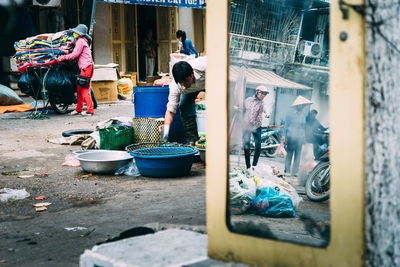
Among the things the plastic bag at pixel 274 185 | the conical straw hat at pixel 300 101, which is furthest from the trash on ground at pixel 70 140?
the plastic bag at pixel 274 185

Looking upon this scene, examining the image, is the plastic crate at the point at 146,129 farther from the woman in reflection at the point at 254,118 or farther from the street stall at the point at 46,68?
the street stall at the point at 46,68

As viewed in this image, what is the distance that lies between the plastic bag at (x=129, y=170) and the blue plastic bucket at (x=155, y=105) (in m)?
0.96

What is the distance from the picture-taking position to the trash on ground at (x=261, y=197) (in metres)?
4.36

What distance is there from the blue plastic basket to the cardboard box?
7.98 m

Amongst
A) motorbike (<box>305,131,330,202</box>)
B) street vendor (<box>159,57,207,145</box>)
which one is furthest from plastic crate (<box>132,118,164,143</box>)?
motorbike (<box>305,131,330,202</box>)

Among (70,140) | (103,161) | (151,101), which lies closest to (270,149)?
(151,101)

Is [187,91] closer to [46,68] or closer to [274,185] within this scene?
[274,185]

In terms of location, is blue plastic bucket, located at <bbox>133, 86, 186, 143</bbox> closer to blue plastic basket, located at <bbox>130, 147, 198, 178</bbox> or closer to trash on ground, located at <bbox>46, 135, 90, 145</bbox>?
blue plastic basket, located at <bbox>130, 147, 198, 178</bbox>

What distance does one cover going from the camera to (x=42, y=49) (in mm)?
10148

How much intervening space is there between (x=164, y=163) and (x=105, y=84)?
8.68 meters

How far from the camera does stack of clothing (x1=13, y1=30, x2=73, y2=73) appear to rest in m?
10.1

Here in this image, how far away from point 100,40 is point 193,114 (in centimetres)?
1021

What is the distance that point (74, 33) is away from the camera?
1045cm

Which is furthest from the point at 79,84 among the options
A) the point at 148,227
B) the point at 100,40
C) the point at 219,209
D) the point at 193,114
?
the point at 219,209
